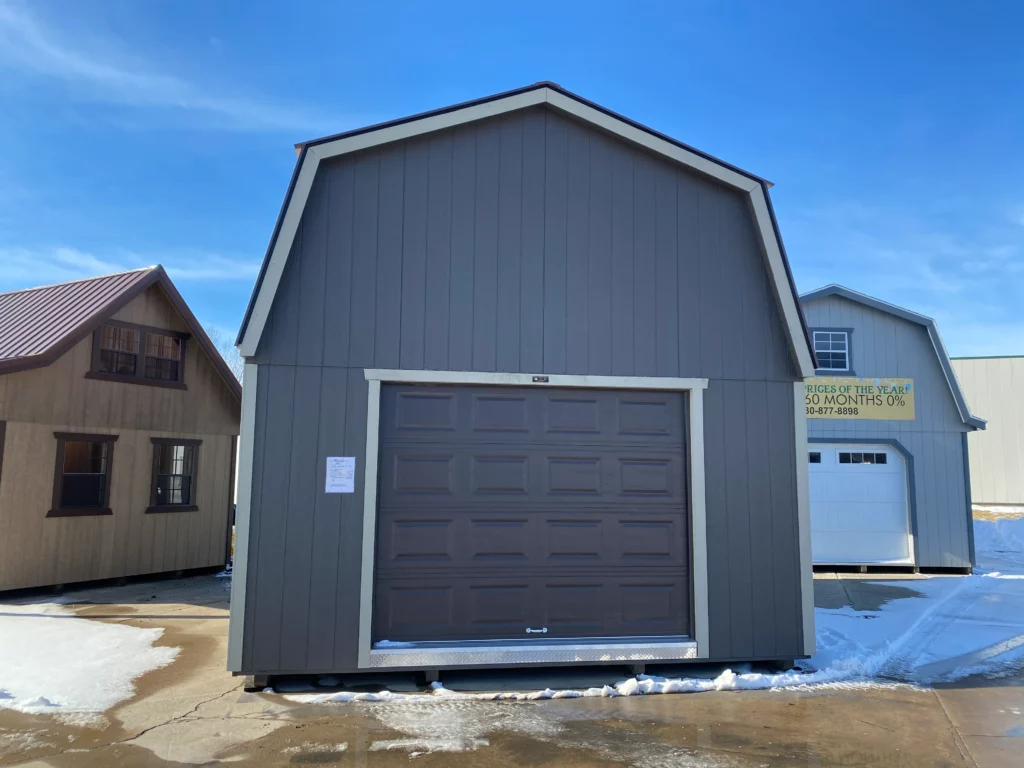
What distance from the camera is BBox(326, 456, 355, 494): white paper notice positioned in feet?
20.4

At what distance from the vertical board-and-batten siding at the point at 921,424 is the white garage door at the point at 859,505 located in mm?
278

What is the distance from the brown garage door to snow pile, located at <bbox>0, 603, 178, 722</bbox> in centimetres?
231

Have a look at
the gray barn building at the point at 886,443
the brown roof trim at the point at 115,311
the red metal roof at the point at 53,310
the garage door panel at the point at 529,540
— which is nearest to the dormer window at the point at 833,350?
the gray barn building at the point at 886,443

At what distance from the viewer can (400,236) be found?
655 cm

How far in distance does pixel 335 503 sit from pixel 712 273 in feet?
13.0

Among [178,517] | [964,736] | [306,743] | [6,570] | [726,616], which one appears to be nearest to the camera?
[306,743]

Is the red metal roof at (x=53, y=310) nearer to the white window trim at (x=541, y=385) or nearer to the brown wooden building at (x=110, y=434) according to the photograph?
the brown wooden building at (x=110, y=434)

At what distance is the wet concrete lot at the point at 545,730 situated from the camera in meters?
4.67

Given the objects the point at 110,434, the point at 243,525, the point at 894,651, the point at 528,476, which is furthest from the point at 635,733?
the point at 110,434

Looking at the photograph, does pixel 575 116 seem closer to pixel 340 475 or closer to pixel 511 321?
pixel 511 321

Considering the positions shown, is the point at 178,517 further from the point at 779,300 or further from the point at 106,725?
the point at 779,300

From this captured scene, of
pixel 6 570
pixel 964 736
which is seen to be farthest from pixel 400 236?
pixel 6 570

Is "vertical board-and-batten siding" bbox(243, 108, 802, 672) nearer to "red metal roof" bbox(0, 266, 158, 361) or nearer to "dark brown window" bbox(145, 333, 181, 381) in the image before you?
"red metal roof" bbox(0, 266, 158, 361)

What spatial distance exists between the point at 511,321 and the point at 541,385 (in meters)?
0.63
